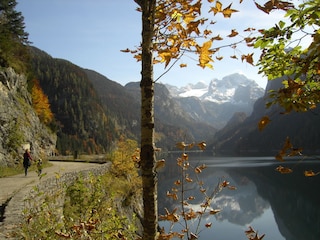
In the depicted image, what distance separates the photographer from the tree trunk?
11.0 feet

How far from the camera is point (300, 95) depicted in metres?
2.99

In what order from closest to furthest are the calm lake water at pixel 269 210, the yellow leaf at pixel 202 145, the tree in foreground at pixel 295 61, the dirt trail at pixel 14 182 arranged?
1. the tree in foreground at pixel 295 61
2. the yellow leaf at pixel 202 145
3. the dirt trail at pixel 14 182
4. the calm lake water at pixel 269 210

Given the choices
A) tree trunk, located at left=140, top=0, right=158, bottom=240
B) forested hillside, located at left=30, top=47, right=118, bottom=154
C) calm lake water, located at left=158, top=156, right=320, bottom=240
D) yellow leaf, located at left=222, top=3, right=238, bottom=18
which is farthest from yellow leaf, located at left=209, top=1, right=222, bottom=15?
forested hillside, located at left=30, top=47, right=118, bottom=154

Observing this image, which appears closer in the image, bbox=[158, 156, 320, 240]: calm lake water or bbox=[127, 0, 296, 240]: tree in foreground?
bbox=[127, 0, 296, 240]: tree in foreground

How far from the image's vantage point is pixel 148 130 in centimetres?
342

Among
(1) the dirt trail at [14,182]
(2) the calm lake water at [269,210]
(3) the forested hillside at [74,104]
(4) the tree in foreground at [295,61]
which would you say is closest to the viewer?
(4) the tree in foreground at [295,61]

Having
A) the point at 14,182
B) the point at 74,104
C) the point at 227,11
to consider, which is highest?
the point at 74,104

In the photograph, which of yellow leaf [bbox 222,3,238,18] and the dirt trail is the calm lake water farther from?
yellow leaf [bbox 222,3,238,18]

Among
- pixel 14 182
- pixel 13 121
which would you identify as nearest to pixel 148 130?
pixel 14 182

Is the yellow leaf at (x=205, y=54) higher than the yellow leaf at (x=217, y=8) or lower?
lower

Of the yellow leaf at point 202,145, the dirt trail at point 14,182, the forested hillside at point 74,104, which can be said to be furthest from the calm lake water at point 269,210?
the forested hillside at point 74,104

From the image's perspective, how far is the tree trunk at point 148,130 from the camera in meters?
3.36

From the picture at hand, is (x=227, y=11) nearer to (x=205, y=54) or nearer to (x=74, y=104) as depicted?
(x=205, y=54)

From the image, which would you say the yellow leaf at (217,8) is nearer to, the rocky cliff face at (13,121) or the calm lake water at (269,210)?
the calm lake water at (269,210)
